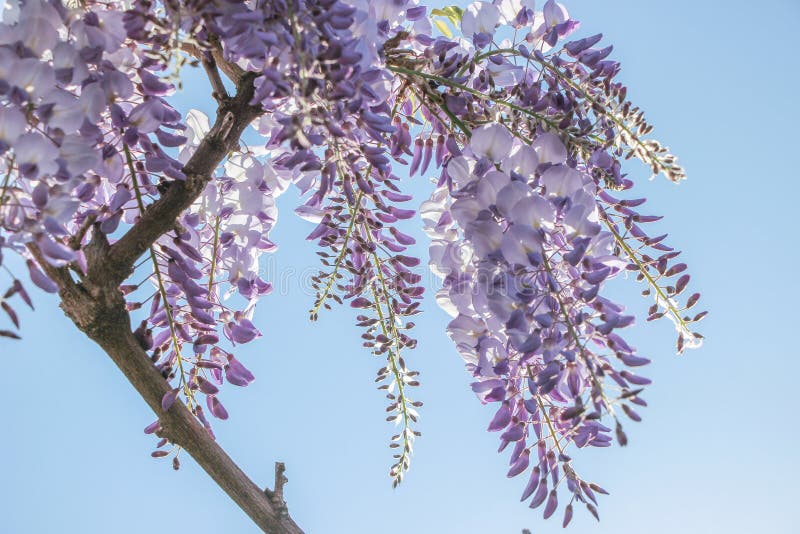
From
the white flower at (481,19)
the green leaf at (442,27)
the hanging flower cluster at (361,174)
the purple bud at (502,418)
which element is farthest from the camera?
the green leaf at (442,27)

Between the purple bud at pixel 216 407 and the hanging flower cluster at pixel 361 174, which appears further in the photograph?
the purple bud at pixel 216 407

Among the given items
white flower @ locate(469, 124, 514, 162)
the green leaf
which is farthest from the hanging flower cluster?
the green leaf

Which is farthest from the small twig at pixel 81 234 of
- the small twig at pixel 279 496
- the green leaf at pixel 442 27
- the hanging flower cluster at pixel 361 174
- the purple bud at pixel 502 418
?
the green leaf at pixel 442 27

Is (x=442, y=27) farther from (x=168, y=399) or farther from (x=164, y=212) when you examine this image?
(x=168, y=399)

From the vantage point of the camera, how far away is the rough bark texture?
95 cm

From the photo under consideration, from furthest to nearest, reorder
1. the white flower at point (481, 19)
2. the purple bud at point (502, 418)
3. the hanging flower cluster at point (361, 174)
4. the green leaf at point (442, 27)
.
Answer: the green leaf at point (442, 27)
the white flower at point (481, 19)
the purple bud at point (502, 418)
the hanging flower cluster at point (361, 174)

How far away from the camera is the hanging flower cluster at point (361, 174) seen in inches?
32.1

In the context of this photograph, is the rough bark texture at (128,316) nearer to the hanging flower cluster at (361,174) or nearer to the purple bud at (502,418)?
the hanging flower cluster at (361,174)

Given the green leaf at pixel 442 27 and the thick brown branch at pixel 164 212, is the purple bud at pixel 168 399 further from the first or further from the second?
the green leaf at pixel 442 27

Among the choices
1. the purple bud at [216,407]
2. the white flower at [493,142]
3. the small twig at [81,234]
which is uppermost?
the white flower at [493,142]

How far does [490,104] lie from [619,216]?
0.25m

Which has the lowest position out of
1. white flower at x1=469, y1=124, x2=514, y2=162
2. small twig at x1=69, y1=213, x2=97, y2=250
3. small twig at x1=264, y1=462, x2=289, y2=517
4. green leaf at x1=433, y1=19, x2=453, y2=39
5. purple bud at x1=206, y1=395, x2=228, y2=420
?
small twig at x1=264, y1=462, x2=289, y2=517

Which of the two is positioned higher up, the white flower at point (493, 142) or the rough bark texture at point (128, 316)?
the white flower at point (493, 142)

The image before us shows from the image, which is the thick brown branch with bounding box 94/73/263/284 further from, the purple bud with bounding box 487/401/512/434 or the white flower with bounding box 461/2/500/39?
the purple bud with bounding box 487/401/512/434
